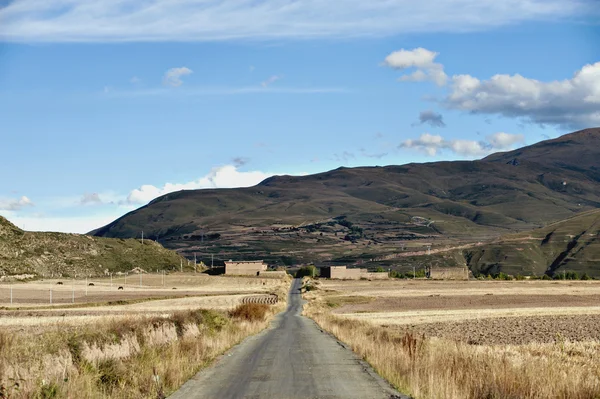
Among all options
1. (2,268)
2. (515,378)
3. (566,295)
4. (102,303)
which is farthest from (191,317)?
(2,268)

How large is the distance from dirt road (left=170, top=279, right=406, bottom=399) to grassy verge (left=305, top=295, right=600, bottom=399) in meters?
0.69

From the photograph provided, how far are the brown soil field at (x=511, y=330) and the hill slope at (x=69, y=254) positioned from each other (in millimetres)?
103015

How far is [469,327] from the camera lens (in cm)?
4816

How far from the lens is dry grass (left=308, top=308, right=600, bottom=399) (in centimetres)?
1609

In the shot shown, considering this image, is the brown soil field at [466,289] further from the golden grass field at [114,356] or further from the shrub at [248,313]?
the golden grass field at [114,356]

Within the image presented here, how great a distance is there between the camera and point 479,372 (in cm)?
1850

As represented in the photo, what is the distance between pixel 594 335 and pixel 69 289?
92.2 meters

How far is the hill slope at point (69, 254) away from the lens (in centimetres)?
14312

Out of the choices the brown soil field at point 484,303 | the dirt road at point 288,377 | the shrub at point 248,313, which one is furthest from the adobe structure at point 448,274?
the dirt road at point 288,377

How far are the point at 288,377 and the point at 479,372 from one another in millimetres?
5149

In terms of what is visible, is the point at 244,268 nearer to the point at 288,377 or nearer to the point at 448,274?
the point at 448,274

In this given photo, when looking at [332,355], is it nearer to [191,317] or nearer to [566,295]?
[191,317]

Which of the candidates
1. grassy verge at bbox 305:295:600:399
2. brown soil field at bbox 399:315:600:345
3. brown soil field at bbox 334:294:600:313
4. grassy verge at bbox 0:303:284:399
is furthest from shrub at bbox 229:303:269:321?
brown soil field at bbox 334:294:600:313

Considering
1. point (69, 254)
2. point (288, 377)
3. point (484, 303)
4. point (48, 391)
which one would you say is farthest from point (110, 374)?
point (69, 254)
